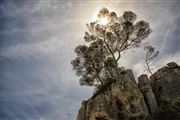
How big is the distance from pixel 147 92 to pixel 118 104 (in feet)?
23.3

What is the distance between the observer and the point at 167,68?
2247 inches

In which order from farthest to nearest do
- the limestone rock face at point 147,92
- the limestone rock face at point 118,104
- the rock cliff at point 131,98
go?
the limestone rock face at point 147,92, the rock cliff at point 131,98, the limestone rock face at point 118,104

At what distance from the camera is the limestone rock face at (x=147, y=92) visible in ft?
164

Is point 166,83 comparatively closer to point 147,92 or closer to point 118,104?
point 147,92

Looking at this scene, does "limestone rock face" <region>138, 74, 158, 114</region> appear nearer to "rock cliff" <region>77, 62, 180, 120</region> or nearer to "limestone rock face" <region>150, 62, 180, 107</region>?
"rock cliff" <region>77, 62, 180, 120</region>

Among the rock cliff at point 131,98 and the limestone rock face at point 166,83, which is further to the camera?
the limestone rock face at point 166,83

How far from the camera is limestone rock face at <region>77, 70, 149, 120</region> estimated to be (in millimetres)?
47656

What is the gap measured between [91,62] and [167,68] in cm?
1793

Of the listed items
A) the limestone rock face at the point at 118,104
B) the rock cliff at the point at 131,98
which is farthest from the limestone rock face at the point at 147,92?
the limestone rock face at the point at 118,104

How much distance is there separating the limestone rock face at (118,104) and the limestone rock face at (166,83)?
4653 mm

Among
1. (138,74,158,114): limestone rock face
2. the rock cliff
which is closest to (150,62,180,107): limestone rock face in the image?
the rock cliff

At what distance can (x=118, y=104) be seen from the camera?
49656 mm

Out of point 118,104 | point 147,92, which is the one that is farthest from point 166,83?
point 118,104

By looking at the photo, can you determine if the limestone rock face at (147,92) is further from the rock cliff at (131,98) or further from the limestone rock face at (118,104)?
the limestone rock face at (118,104)
